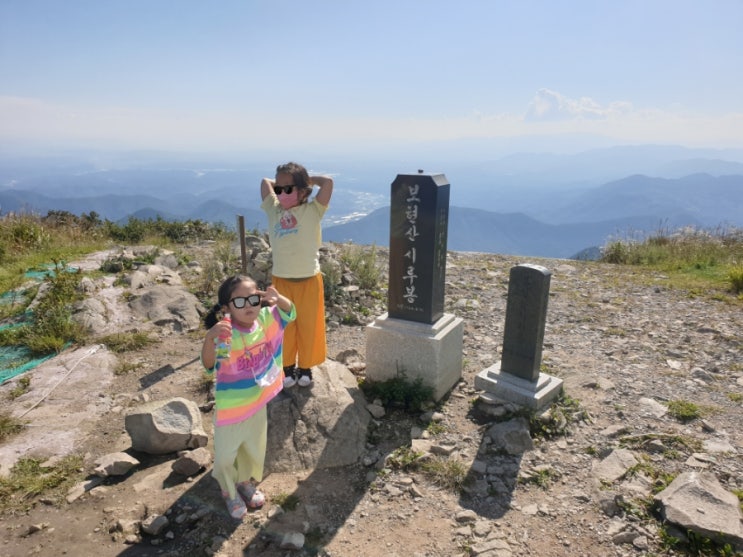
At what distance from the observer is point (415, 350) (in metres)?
4.82

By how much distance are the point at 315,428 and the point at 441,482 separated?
4.21 ft

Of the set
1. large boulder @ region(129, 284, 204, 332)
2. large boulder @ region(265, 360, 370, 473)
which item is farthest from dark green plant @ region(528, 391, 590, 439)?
large boulder @ region(129, 284, 204, 332)

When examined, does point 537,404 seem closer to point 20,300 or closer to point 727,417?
point 727,417

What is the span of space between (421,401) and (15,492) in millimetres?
3770

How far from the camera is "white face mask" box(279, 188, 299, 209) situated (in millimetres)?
3816

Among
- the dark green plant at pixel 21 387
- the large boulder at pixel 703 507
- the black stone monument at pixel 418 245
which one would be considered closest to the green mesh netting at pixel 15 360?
the dark green plant at pixel 21 387

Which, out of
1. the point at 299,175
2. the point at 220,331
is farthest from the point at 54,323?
the point at 220,331

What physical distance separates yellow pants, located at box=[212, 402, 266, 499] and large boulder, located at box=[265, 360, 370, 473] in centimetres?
53

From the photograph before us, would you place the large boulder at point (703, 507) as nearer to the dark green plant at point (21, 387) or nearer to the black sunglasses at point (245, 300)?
the black sunglasses at point (245, 300)

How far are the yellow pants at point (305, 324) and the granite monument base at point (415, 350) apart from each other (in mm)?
882

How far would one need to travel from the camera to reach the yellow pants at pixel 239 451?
3018 mm

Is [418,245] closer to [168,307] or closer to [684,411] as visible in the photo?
[684,411]

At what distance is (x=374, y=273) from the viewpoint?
29.5ft

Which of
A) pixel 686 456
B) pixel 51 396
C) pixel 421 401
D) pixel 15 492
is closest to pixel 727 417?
pixel 686 456
